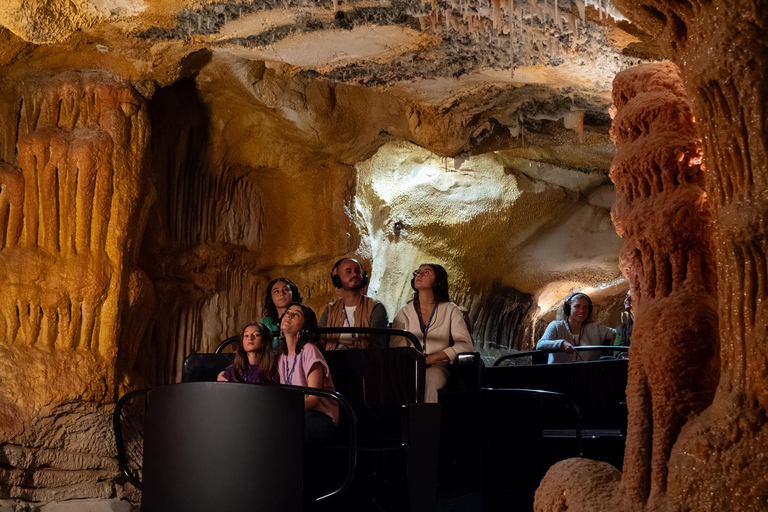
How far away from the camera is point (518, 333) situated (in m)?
13.4

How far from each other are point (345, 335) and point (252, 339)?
1.29m

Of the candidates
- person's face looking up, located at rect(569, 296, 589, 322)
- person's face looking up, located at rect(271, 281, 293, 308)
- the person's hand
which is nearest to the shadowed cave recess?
person's face looking up, located at rect(271, 281, 293, 308)

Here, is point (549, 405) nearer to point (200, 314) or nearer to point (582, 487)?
point (582, 487)

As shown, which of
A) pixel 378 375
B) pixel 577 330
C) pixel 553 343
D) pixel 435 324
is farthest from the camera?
pixel 577 330

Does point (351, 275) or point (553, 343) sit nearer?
point (351, 275)

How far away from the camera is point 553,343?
5.88m

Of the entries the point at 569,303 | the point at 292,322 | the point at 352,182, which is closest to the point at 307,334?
the point at 292,322

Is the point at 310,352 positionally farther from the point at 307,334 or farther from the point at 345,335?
the point at 345,335

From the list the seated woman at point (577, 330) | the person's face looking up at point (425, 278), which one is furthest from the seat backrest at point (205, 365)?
the seated woman at point (577, 330)

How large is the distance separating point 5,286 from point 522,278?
816 centimetres

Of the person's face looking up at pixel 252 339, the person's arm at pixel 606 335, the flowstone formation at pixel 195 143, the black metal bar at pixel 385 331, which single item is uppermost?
the flowstone formation at pixel 195 143

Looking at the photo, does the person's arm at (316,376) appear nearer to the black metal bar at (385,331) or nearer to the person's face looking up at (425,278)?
the black metal bar at (385,331)

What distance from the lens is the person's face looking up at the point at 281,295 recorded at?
17.0 feet

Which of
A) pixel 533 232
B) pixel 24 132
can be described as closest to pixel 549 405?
pixel 24 132
